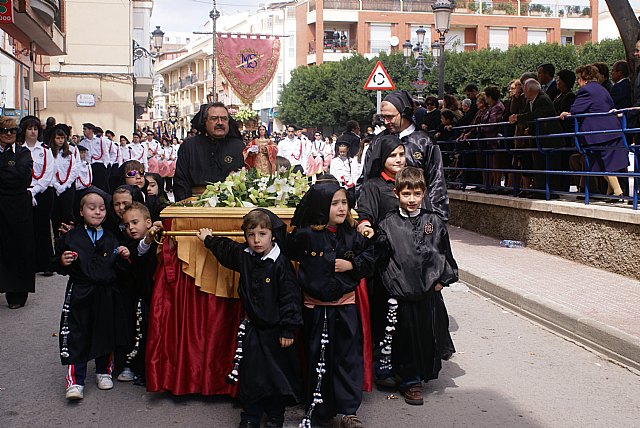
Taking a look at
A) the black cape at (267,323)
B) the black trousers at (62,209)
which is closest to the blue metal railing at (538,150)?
the black cape at (267,323)

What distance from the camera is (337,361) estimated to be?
18.0 ft

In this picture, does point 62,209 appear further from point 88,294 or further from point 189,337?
point 189,337

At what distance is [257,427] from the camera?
209 inches

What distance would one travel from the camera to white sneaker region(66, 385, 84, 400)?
595 centimetres

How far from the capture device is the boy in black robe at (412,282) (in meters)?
5.98

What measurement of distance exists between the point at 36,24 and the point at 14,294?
11.8 m

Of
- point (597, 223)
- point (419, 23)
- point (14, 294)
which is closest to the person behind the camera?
point (14, 294)

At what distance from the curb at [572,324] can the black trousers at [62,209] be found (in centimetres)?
619

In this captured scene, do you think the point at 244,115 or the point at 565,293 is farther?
the point at 244,115

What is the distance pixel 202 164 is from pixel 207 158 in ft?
0.24

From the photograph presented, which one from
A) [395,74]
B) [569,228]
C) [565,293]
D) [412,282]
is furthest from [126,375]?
[395,74]

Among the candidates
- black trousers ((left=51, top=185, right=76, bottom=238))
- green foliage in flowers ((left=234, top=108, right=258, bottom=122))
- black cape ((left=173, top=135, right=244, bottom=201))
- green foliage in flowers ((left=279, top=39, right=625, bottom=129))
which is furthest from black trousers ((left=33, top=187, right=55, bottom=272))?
green foliage in flowers ((left=279, top=39, right=625, bottom=129))

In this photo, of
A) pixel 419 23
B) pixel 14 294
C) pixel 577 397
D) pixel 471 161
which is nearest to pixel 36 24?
pixel 471 161

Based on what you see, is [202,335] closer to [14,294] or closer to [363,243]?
[363,243]
